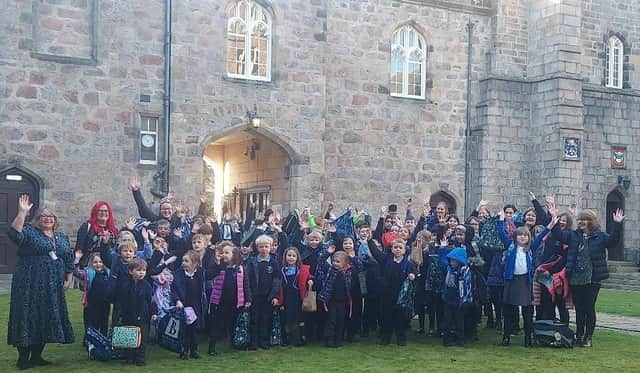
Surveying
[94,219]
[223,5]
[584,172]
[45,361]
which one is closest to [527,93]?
[584,172]

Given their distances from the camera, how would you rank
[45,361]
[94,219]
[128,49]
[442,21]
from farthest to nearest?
[442,21], [128,49], [94,219], [45,361]

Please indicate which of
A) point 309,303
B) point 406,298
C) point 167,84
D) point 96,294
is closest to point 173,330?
point 96,294

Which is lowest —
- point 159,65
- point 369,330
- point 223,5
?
point 369,330

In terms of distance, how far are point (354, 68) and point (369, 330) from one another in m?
10.9

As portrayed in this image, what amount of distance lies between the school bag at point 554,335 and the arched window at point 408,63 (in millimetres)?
12147

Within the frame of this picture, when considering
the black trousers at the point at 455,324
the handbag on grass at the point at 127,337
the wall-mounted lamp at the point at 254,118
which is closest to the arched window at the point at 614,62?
the wall-mounted lamp at the point at 254,118

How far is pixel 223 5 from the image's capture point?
18.8 metres

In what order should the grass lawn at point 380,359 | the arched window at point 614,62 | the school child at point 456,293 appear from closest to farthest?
the grass lawn at point 380,359, the school child at point 456,293, the arched window at point 614,62

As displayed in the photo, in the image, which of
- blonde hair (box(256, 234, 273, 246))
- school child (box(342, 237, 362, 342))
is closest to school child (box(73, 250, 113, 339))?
blonde hair (box(256, 234, 273, 246))

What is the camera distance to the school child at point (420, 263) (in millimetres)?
10789

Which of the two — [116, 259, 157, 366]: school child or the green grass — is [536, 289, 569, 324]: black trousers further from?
[116, 259, 157, 366]: school child

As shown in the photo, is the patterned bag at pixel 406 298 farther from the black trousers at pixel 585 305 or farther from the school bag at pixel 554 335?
the black trousers at pixel 585 305

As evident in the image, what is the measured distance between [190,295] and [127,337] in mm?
959

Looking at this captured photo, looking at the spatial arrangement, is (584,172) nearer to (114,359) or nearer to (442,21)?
(442,21)
